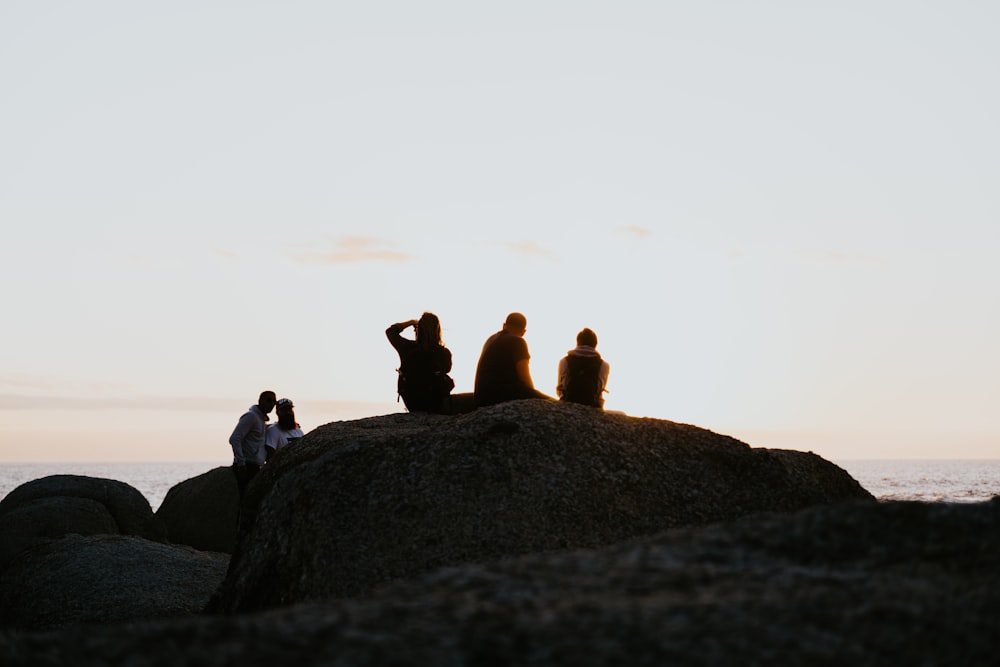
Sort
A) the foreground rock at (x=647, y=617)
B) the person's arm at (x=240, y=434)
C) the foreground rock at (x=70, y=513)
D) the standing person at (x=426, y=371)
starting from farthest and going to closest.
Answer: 1. the foreground rock at (x=70, y=513)
2. the person's arm at (x=240, y=434)
3. the standing person at (x=426, y=371)
4. the foreground rock at (x=647, y=617)

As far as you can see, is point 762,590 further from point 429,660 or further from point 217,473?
point 217,473

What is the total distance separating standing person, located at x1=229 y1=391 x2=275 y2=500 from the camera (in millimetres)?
19000

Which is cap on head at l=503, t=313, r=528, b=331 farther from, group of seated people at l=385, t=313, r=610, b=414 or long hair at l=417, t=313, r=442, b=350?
long hair at l=417, t=313, r=442, b=350

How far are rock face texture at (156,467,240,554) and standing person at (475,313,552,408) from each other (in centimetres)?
1125

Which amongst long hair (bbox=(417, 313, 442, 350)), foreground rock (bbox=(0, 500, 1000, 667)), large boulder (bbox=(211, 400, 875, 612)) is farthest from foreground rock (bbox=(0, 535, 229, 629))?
foreground rock (bbox=(0, 500, 1000, 667))

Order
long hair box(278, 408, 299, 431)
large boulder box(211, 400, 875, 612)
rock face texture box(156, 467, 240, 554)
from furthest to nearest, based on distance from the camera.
A: rock face texture box(156, 467, 240, 554), long hair box(278, 408, 299, 431), large boulder box(211, 400, 875, 612)

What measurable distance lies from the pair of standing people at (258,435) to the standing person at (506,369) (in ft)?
16.9

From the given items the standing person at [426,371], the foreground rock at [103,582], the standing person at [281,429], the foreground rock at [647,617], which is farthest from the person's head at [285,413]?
the foreground rock at [647,617]

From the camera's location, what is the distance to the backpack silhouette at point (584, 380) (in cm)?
1438

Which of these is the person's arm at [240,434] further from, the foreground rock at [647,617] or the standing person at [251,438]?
the foreground rock at [647,617]

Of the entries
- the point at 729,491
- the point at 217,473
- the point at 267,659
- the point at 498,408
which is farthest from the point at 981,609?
the point at 217,473

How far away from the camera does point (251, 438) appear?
19.1 metres

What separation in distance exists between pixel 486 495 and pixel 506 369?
14.3ft

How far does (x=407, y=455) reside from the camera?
1156 centimetres
